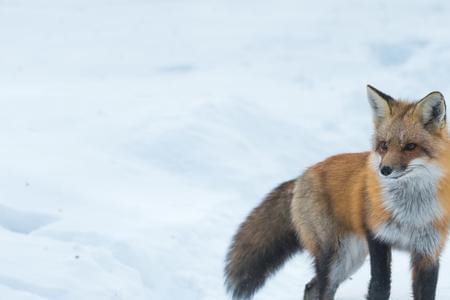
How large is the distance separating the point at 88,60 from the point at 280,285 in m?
8.55

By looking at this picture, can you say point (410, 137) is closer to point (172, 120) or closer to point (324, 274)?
point (324, 274)

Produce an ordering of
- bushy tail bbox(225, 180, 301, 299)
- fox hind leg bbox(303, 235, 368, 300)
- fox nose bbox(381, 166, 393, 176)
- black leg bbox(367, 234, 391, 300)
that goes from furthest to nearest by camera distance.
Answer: bushy tail bbox(225, 180, 301, 299) → fox hind leg bbox(303, 235, 368, 300) → black leg bbox(367, 234, 391, 300) → fox nose bbox(381, 166, 393, 176)

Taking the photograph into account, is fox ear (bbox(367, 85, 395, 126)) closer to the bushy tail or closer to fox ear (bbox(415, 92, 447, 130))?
fox ear (bbox(415, 92, 447, 130))

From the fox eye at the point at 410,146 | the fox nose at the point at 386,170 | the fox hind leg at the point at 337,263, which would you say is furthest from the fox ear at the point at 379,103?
the fox hind leg at the point at 337,263

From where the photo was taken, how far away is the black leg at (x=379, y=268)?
223 inches

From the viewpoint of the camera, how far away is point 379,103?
5.78 meters

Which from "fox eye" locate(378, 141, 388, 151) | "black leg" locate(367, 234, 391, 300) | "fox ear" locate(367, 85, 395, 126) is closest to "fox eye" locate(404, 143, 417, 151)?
"fox eye" locate(378, 141, 388, 151)

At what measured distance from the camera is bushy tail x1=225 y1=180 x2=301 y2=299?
253 inches

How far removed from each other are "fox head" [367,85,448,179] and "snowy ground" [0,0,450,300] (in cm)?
155

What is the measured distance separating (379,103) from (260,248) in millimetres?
1590

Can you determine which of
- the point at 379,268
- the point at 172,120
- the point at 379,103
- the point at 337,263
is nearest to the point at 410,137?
the point at 379,103

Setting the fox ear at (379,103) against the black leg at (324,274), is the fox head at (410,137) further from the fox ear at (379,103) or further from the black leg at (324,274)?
the black leg at (324,274)

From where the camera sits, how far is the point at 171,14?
18.6 meters

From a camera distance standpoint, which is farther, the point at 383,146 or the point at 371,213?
the point at 371,213
